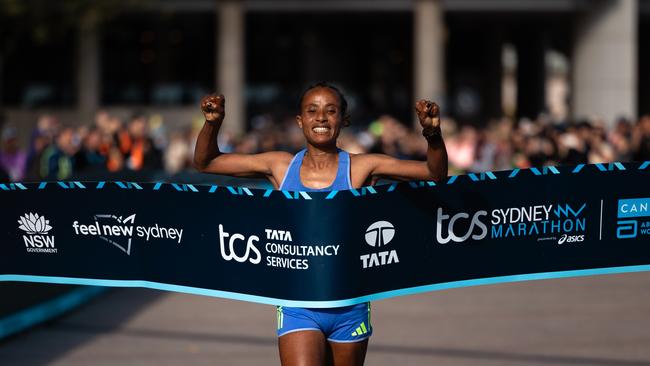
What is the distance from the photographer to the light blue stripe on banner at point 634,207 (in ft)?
19.2

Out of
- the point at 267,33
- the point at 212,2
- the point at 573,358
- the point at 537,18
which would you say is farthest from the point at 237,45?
the point at 573,358

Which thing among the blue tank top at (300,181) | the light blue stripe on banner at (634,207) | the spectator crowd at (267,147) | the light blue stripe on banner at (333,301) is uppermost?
the blue tank top at (300,181)

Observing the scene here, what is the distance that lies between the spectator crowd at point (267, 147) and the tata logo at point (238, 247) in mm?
8368

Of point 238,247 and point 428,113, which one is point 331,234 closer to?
point 238,247

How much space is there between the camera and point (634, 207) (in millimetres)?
5871

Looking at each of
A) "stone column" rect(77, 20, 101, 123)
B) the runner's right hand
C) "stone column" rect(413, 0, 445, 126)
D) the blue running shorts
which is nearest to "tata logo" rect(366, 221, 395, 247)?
the blue running shorts

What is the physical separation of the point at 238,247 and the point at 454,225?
0.96m

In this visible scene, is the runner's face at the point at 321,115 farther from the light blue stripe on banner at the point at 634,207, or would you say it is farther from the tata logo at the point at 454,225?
the light blue stripe on banner at the point at 634,207

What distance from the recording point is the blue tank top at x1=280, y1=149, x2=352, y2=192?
18.2 ft

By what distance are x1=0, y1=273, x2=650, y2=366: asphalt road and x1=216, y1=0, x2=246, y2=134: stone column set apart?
2727cm

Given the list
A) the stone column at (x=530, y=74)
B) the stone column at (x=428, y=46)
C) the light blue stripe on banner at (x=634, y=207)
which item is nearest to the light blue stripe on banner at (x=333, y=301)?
the light blue stripe on banner at (x=634, y=207)

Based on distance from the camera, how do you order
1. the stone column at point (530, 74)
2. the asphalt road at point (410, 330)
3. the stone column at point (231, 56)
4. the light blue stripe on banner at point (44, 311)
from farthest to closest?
the stone column at point (530, 74) → the stone column at point (231, 56) → the light blue stripe on banner at point (44, 311) → the asphalt road at point (410, 330)

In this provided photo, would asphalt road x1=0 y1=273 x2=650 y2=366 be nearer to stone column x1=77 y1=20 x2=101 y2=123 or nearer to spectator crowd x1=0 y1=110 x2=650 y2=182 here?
spectator crowd x1=0 y1=110 x2=650 y2=182

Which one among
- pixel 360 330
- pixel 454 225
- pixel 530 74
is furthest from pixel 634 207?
pixel 530 74
